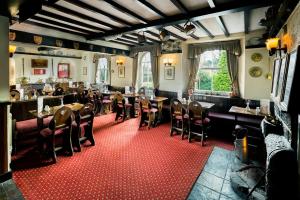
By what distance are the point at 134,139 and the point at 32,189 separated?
246 centimetres

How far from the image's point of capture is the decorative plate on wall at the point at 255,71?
17.6 feet

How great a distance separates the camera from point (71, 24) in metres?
4.96

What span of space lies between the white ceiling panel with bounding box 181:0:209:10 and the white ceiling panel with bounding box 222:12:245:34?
0.92m

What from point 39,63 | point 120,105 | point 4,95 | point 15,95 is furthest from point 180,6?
point 39,63

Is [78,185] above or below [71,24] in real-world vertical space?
below

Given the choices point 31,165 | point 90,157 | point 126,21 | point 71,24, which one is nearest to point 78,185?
point 90,157

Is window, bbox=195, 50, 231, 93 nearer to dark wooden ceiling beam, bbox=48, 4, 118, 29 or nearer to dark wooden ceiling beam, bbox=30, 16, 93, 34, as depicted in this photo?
dark wooden ceiling beam, bbox=48, 4, 118, 29

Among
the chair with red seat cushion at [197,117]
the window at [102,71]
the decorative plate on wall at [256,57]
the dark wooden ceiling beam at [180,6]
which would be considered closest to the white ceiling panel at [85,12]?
the dark wooden ceiling beam at [180,6]

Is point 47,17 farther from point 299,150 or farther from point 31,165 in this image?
point 299,150

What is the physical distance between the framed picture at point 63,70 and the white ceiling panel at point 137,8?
377 inches

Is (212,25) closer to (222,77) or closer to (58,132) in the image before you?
(222,77)

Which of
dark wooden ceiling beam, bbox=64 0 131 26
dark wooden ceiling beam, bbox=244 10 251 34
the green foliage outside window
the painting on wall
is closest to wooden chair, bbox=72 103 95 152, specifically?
dark wooden ceiling beam, bbox=64 0 131 26

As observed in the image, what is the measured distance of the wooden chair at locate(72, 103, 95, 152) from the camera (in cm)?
389

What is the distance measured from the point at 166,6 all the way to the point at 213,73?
3.69 meters
